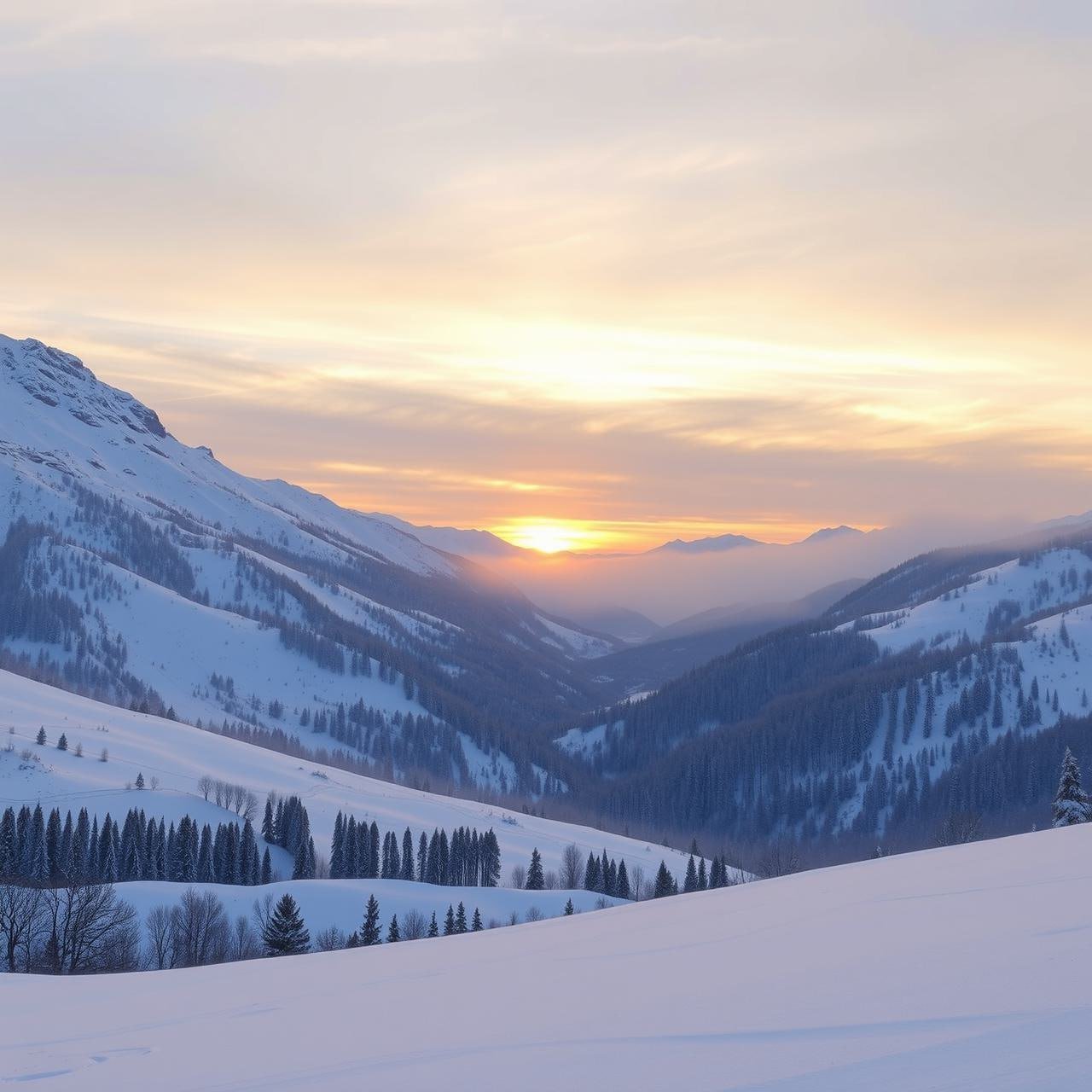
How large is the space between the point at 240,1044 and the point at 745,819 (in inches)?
7670

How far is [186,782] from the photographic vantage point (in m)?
117

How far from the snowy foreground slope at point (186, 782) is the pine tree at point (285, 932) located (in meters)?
48.5

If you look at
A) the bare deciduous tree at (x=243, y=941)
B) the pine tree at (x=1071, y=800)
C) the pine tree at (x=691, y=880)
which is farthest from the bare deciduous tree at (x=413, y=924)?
the pine tree at (x=1071, y=800)

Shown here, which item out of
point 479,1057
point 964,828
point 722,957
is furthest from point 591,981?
point 964,828

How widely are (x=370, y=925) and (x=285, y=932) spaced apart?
10.9m

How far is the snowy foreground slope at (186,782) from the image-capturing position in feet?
345

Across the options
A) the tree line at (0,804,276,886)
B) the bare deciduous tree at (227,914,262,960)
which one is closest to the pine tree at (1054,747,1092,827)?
the bare deciduous tree at (227,914,262,960)

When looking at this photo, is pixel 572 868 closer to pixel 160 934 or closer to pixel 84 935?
pixel 160 934

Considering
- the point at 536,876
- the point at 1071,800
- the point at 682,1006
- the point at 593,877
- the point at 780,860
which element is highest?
the point at 682,1006

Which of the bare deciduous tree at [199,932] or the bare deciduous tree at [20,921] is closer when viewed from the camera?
the bare deciduous tree at [20,921]

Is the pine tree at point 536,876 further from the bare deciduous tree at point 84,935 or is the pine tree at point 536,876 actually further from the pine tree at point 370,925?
the bare deciduous tree at point 84,935

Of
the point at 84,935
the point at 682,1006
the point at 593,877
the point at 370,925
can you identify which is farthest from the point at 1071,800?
the point at 593,877

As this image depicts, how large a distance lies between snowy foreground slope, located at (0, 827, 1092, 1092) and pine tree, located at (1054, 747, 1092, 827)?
2891 cm

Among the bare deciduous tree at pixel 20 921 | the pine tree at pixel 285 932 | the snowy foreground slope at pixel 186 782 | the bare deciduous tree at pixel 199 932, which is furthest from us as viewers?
the snowy foreground slope at pixel 186 782
